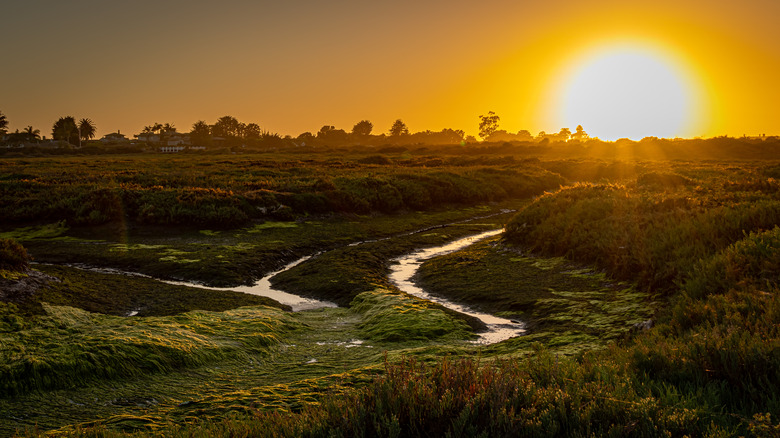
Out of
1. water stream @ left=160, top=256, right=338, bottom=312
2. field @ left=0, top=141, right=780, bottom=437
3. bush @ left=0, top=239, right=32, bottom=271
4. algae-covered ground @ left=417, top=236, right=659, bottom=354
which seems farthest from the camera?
water stream @ left=160, top=256, right=338, bottom=312

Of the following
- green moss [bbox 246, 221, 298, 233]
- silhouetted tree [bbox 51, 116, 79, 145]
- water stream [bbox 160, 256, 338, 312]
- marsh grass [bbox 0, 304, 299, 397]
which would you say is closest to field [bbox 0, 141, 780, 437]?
marsh grass [bbox 0, 304, 299, 397]

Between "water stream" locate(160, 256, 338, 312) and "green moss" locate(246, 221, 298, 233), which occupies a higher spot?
"green moss" locate(246, 221, 298, 233)

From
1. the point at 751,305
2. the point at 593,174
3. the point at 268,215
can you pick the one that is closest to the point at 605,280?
the point at 751,305

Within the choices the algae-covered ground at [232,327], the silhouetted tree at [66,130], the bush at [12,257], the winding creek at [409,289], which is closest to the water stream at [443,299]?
the winding creek at [409,289]

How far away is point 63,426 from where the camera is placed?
7090 millimetres

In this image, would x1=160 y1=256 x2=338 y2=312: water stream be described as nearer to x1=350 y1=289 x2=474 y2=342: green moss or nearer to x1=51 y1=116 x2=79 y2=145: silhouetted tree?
x1=350 y1=289 x2=474 y2=342: green moss

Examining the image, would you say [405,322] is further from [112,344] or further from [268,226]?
[268,226]

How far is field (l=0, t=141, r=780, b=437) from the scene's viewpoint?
5.45 metres

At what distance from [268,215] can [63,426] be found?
27.7 metres

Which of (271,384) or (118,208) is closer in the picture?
(271,384)

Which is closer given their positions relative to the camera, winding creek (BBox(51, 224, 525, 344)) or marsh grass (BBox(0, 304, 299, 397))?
marsh grass (BBox(0, 304, 299, 397))

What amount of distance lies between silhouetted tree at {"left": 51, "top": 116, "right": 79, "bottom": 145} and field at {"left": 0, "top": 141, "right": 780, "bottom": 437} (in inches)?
7025

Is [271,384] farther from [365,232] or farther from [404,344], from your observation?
[365,232]

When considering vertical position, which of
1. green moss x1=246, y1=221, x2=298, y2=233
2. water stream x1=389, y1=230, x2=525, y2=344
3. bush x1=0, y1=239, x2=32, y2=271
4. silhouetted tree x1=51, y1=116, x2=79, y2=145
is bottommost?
water stream x1=389, y1=230, x2=525, y2=344
